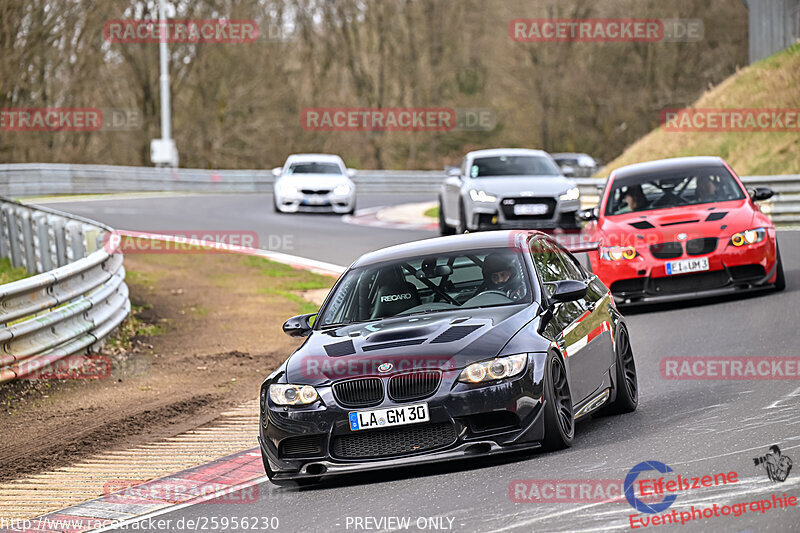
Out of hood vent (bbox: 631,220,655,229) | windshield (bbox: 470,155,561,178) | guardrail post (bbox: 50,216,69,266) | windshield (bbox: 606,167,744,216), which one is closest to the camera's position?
hood vent (bbox: 631,220,655,229)

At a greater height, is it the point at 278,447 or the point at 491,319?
the point at 491,319

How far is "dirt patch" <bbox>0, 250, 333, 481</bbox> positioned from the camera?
976cm

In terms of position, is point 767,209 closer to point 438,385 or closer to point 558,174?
point 558,174

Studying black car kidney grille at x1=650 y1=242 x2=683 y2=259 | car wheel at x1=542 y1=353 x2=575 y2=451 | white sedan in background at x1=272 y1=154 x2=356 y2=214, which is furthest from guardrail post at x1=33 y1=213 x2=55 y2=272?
white sedan in background at x1=272 y1=154 x2=356 y2=214

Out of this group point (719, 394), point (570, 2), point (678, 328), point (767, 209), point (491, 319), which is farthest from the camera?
point (570, 2)

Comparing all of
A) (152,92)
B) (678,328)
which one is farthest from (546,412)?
(152,92)

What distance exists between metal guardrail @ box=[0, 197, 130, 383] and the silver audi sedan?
23.3ft

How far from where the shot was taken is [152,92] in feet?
182

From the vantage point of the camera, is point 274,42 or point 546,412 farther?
point 274,42

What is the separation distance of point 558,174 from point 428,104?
4027cm

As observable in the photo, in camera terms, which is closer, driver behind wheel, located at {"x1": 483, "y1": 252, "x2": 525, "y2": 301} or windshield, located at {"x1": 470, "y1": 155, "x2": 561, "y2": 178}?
driver behind wheel, located at {"x1": 483, "y1": 252, "x2": 525, "y2": 301}

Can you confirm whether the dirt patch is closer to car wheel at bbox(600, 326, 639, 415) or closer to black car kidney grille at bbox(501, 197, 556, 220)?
car wheel at bbox(600, 326, 639, 415)

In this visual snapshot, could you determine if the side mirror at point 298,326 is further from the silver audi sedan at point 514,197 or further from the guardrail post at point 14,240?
the silver audi sedan at point 514,197

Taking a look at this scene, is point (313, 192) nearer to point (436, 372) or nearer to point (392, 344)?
point (392, 344)
